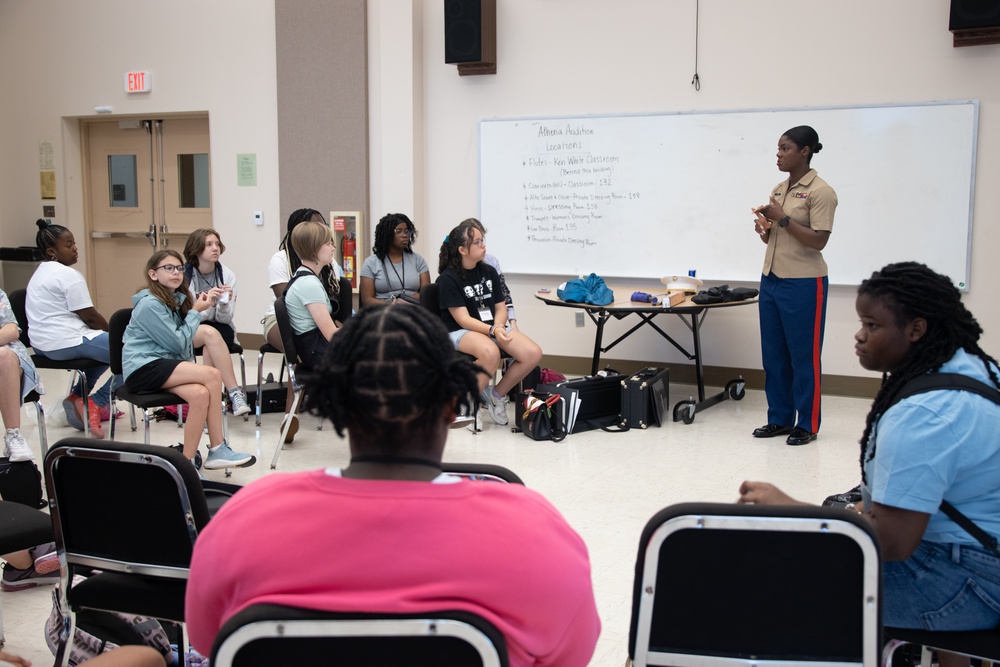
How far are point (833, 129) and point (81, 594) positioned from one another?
5.17 metres

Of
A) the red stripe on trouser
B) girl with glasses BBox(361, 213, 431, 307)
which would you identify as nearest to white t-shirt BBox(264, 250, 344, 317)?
girl with glasses BBox(361, 213, 431, 307)

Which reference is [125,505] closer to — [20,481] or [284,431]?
[20,481]

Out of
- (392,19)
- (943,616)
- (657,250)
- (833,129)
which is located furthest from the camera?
(392,19)

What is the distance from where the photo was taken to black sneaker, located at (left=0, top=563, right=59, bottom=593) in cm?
286

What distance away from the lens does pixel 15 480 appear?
326 cm

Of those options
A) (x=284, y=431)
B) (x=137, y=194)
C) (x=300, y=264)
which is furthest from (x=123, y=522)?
(x=137, y=194)

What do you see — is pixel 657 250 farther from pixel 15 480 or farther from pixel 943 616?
pixel 943 616

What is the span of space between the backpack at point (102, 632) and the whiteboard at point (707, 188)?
463 centimetres

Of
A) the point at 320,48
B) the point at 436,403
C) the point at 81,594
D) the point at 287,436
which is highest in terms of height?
the point at 320,48

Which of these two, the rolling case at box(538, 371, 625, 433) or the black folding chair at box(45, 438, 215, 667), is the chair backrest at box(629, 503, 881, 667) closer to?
the black folding chair at box(45, 438, 215, 667)

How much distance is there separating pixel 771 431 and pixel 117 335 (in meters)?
3.40

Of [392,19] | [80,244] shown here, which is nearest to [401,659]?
[392,19]

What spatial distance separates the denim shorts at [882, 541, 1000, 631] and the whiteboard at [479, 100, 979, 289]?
434 centimetres

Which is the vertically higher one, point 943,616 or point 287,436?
point 943,616
